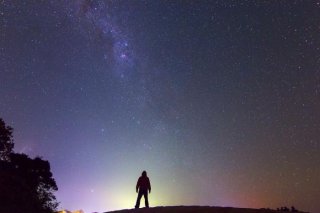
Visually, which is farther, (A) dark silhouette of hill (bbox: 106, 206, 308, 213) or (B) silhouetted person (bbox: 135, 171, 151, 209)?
(B) silhouetted person (bbox: 135, 171, 151, 209)

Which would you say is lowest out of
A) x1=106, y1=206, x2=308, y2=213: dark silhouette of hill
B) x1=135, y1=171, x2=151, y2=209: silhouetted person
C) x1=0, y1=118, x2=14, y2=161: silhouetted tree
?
x1=106, y1=206, x2=308, y2=213: dark silhouette of hill

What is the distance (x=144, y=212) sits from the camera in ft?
57.5

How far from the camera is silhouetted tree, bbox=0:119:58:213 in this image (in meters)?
23.9

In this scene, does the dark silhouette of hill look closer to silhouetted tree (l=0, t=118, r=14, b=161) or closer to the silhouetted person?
the silhouetted person

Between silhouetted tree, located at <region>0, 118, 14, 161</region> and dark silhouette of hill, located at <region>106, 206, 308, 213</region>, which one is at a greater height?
silhouetted tree, located at <region>0, 118, 14, 161</region>

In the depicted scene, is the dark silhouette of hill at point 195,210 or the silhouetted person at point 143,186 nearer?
the dark silhouette of hill at point 195,210

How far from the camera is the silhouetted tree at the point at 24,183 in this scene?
941 inches

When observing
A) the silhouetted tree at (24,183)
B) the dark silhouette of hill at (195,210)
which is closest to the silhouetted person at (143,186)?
the dark silhouette of hill at (195,210)

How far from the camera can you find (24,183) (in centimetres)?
2770

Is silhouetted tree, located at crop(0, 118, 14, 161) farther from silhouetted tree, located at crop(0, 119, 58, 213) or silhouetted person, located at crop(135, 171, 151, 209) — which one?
silhouetted person, located at crop(135, 171, 151, 209)

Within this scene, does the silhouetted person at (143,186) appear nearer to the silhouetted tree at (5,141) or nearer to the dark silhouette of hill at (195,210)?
the dark silhouette of hill at (195,210)

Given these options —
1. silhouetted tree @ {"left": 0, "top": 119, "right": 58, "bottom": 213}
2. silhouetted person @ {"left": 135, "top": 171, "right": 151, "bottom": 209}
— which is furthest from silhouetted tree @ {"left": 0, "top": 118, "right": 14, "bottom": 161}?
silhouetted person @ {"left": 135, "top": 171, "right": 151, "bottom": 209}

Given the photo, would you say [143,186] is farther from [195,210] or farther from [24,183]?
[24,183]

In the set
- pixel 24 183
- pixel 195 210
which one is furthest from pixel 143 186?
pixel 24 183
